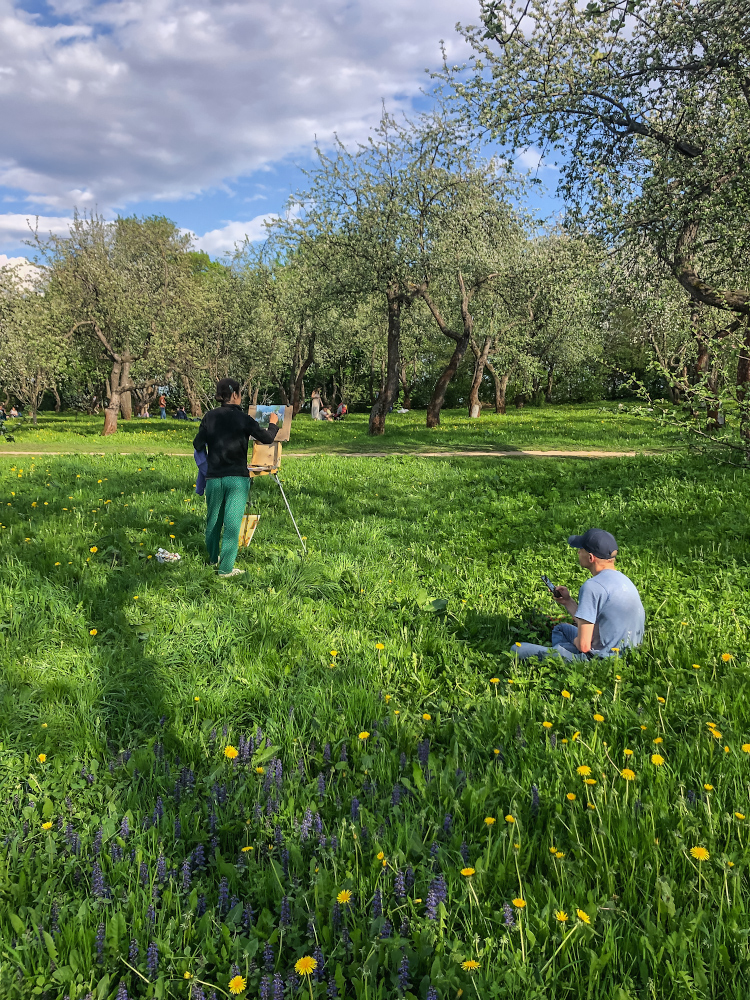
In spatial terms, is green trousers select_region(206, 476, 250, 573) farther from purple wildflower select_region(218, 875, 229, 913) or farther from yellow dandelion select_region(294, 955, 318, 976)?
yellow dandelion select_region(294, 955, 318, 976)

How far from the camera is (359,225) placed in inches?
834

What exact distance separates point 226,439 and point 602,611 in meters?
4.40

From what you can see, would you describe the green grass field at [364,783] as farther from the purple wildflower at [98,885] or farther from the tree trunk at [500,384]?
the tree trunk at [500,384]

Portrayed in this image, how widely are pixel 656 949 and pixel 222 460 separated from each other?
5.70 m

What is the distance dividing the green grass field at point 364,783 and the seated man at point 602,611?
0.16m

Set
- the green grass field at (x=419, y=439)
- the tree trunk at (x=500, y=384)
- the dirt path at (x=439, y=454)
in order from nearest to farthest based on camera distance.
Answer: the dirt path at (x=439, y=454) < the green grass field at (x=419, y=439) < the tree trunk at (x=500, y=384)

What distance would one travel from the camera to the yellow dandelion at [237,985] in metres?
2.02

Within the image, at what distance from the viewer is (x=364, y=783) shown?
10.6 ft

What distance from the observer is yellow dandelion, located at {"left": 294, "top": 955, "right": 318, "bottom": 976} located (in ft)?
6.76

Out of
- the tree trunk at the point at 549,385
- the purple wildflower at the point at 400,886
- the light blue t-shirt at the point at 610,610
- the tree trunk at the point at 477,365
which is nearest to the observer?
the purple wildflower at the point at 400,886

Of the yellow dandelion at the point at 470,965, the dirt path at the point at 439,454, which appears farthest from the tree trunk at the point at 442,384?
the yellow dandelion at the point at 470,965

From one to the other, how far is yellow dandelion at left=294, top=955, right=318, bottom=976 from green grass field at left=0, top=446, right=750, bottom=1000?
0.01m

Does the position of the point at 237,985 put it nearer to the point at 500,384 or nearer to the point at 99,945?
the point at 99,945

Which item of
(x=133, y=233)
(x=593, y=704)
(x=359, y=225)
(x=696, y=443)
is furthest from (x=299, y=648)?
(x=133, y=233)
